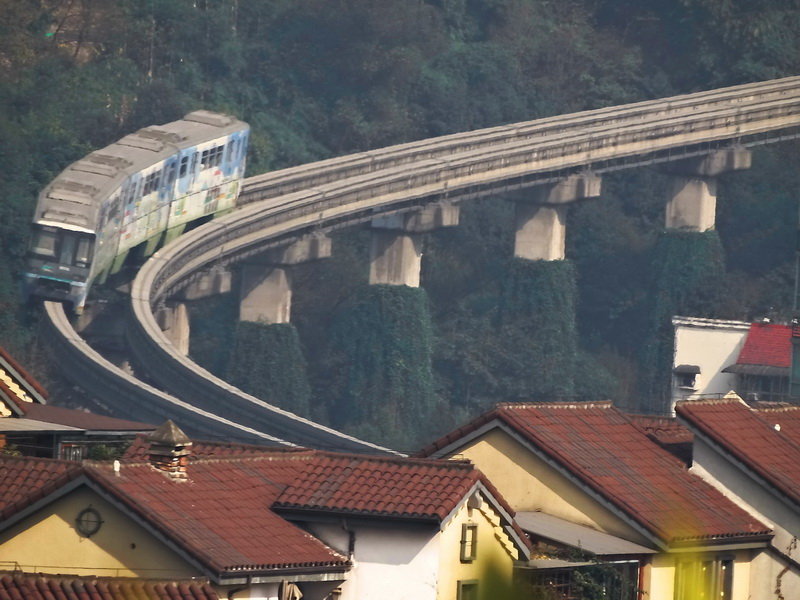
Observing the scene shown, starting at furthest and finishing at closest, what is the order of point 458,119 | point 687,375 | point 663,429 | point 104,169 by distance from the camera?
point 458,119
point 104,169
point 687,375
point 663,429

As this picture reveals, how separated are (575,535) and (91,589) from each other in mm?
9229

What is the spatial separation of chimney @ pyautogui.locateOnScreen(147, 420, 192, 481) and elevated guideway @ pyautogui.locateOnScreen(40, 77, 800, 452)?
4557 cm

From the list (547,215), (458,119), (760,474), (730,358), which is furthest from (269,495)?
(458,119)

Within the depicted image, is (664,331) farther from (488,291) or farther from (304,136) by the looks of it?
(304,136)

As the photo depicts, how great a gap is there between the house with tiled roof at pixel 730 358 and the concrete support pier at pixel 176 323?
2038 centimetres

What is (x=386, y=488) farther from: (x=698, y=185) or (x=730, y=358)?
(x=698, y=185)

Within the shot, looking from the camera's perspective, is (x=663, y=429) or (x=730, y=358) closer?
(x=663, y=429)

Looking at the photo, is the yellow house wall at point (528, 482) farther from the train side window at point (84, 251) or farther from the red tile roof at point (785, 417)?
the train side window at point (84, 251)

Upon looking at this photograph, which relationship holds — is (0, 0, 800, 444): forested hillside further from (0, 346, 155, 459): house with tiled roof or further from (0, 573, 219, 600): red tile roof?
(0, 573, 219, 600): red tile roof

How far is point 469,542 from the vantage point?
33062 millimetres

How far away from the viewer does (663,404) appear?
106062 mm

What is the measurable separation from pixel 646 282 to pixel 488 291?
841cm

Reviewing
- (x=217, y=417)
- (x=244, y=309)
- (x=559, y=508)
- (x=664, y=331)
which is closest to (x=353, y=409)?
(x=244, y=309)

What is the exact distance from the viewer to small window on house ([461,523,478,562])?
33.0 meters
